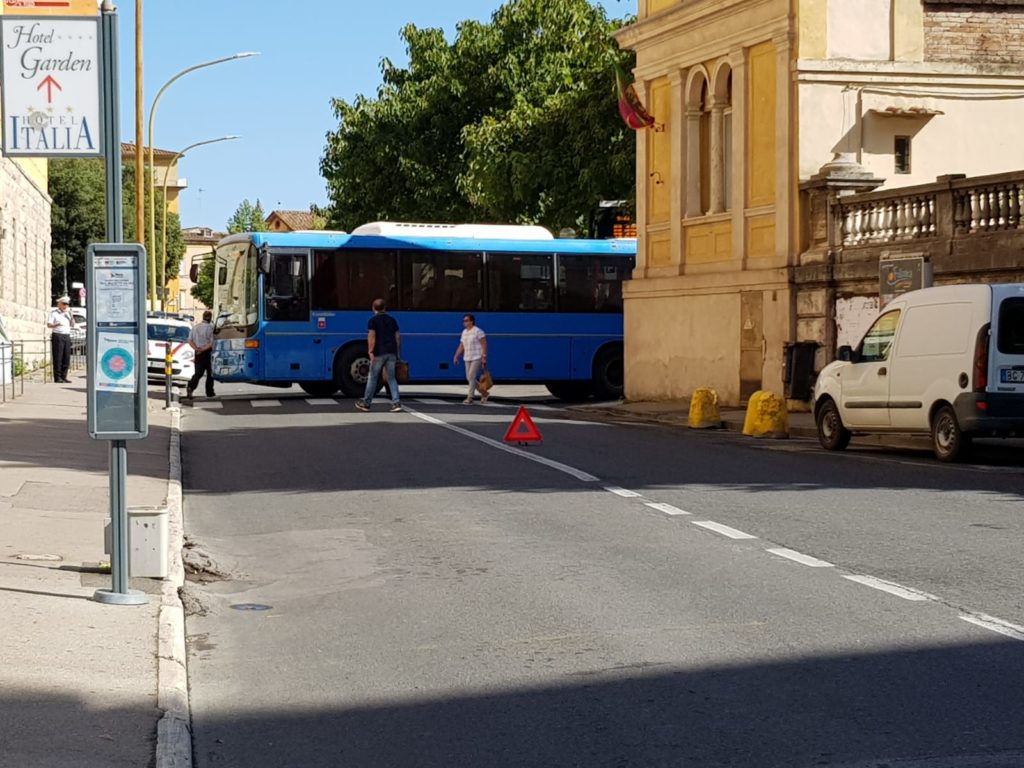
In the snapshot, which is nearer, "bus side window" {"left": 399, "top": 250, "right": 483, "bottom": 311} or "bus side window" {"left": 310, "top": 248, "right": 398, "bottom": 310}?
"bus side window" {"left": 310, "top": 248, "right": 398, "bottom": 310}


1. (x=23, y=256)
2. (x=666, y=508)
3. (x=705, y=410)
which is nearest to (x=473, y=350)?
(x=705, y=410)

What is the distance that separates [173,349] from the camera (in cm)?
3831

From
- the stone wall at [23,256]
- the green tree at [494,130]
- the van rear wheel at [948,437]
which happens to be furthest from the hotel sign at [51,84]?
the green tree at [494,130]

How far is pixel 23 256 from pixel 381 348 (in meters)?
27.3

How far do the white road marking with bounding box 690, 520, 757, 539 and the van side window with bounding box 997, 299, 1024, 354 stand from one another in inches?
266

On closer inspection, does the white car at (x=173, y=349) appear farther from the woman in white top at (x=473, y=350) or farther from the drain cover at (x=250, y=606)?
the drain cover at (x=250, y=606)

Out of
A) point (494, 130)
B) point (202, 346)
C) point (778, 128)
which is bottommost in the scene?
point (202, 346)

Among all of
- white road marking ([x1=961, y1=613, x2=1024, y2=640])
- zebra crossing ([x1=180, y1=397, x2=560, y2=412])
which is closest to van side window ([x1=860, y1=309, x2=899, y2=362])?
zebra crossing ([x1=180, y1=397, x2=560, y2=412])

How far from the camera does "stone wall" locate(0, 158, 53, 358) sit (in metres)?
47.8

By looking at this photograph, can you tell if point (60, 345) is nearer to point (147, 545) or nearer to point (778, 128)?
point (778, 128)

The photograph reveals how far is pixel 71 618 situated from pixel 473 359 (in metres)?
25.0

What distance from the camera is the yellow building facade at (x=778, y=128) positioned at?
1180 inches

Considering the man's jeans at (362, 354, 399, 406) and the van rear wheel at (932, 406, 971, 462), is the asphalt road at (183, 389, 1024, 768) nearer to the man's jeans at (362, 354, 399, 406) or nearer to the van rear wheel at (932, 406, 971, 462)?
the van rear wheel at (932, 406, 971, 462)

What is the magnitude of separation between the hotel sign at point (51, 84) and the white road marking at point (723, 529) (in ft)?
17.7
